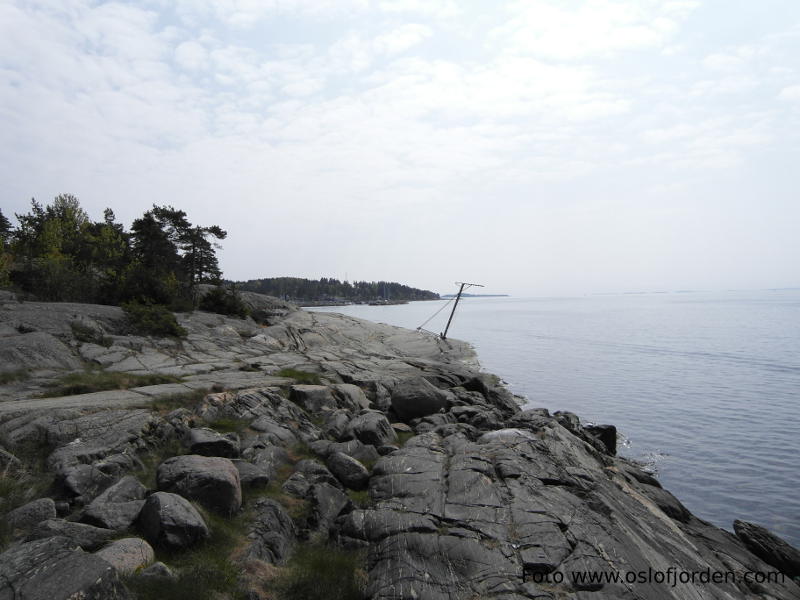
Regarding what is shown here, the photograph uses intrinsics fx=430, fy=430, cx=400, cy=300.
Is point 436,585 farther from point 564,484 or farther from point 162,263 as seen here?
point 162,263

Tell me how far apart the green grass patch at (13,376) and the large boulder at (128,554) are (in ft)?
→ 41.9

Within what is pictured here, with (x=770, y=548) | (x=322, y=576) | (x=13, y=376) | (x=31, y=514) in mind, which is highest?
(x=13, y=376)

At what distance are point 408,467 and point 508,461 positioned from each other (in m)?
2.96

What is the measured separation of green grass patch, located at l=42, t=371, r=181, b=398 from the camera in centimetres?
1522

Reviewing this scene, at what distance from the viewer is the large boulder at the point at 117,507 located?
316 inches

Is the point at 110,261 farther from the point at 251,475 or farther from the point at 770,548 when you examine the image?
the point at 770,548

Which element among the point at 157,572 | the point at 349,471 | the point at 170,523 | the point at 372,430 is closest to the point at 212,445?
the point at 349,471

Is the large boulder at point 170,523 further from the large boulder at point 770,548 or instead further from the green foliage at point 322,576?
the large boulder at point 770,548

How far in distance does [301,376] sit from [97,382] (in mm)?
8383

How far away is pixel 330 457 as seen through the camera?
42.4 ft

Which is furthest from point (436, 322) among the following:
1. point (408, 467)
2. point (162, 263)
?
point (408, 467)

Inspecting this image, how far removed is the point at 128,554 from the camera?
7027 millimetres

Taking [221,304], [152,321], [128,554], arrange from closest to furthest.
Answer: [128,554] → [152,321] → [221,304]

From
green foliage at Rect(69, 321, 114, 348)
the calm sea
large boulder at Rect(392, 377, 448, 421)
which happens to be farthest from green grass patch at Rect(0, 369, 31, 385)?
the calm sea
